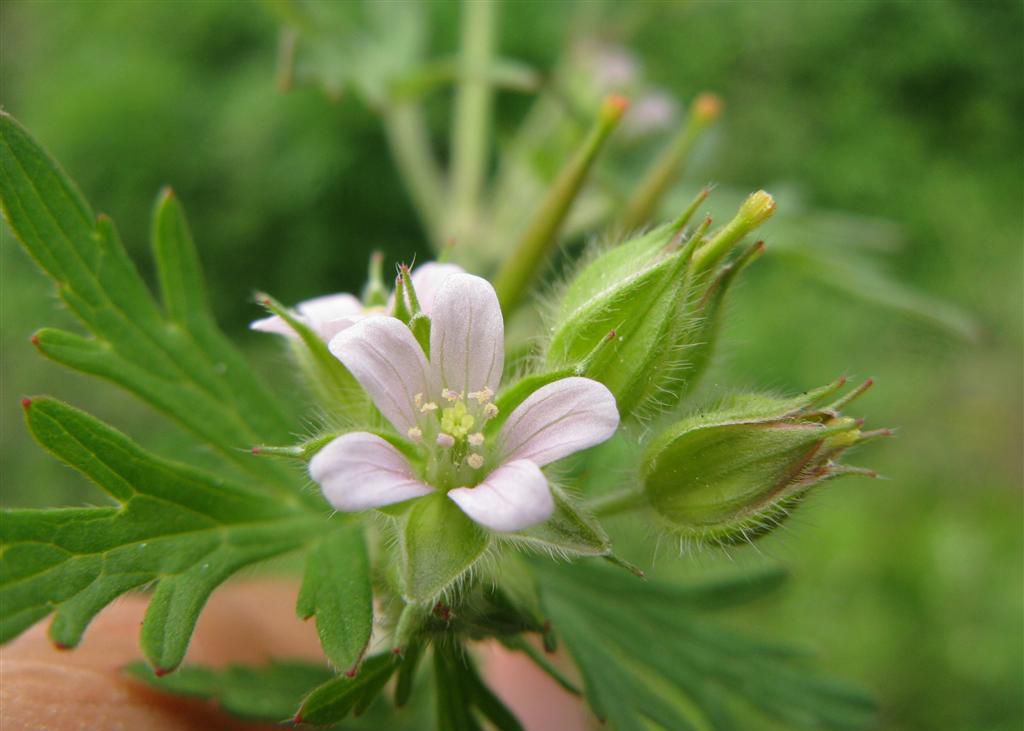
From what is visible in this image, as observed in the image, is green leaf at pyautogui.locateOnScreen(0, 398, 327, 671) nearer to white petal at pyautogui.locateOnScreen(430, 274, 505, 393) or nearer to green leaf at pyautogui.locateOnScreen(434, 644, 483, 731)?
green leaf at pyautogui.locateOnScreen(434, 644, 483, 731)

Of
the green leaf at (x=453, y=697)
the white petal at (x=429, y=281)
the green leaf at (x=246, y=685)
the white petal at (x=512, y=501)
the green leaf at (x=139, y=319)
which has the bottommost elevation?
the green leaf at (x=246, y=685)

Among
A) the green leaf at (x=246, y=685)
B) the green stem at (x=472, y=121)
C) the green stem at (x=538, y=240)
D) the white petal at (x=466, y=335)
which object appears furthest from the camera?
the green stem at (x=472, y=121)

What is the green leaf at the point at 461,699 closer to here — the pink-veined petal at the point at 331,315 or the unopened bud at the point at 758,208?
the pink-veined petal at the point at 331,315

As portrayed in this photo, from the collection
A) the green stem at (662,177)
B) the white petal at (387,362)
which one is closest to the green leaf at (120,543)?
the white petal at (387,362)

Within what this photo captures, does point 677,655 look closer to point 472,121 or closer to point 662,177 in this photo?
point 662,177

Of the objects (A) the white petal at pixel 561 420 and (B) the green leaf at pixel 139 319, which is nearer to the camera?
(A) the white petal at pixel 561 420

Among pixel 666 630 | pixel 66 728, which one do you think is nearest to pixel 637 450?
pixel 666 630
